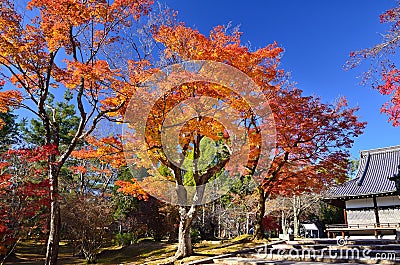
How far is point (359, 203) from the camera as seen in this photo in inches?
663

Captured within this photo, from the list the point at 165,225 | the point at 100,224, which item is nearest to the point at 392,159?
the point at 165,225

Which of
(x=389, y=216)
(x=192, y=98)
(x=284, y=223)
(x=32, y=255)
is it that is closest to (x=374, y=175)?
(x=389, y=216)

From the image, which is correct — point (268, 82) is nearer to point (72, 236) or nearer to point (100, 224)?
point (100, 224)

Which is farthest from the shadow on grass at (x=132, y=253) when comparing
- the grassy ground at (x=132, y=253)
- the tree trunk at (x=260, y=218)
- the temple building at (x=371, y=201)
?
the temple building at (x=371, y=201)

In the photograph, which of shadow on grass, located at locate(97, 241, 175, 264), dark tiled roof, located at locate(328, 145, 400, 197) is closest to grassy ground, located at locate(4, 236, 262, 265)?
shadow on grass, located at locate(97, 241, 175, 264)

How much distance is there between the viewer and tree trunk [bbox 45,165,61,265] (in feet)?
25.2

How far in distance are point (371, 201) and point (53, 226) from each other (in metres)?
15.5

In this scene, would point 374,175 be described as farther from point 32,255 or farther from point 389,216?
point 32,255

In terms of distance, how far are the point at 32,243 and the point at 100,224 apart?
1392 centimetres

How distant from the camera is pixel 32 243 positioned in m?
25.9

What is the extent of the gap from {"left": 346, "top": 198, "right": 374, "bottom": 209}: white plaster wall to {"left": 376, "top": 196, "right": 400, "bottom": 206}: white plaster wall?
0.37 meters

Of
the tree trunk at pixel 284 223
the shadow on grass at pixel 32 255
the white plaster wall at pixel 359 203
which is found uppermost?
the white plaster wall at pixel 359 203

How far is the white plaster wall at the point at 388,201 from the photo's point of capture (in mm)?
15773

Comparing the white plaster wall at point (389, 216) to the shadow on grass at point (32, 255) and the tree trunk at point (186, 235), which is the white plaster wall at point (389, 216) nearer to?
the tree trunk at point (186, 235)
